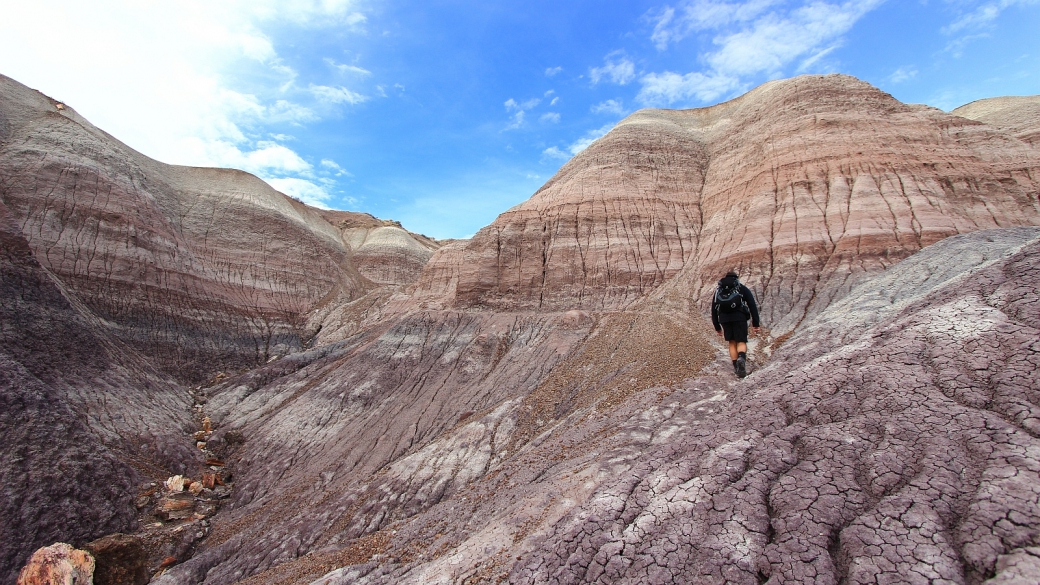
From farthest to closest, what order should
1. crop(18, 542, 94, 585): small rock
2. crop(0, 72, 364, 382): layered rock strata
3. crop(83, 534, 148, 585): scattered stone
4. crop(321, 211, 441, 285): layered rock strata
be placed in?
1. crop(321, 211, 441, 285): layered rock strata
2. crop(0, 72, 364, 382): layered rock strata
3. crop(83, 534, 148, 585): scattered stone
4. crop(18, 542, 94, 585): small rock

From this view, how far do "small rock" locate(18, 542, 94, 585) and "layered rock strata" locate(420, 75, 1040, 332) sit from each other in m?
17.3

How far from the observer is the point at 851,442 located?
4414mm

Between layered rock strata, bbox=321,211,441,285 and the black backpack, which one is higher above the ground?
layered rock strata, bbox=321,211,441,285

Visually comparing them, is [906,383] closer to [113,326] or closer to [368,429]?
[368,429]

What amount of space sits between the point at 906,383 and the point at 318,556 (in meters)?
10.1

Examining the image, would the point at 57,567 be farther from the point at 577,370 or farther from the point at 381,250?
the point at 381,250

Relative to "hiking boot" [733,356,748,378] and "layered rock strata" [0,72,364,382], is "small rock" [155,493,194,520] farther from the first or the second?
"hiking boot" [733,356,748,378]

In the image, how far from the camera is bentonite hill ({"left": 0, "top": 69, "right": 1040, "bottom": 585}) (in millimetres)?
4141

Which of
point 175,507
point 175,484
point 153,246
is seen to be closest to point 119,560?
point 175,507

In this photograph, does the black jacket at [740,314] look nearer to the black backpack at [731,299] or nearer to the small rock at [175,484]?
the black backpack at [731,299]

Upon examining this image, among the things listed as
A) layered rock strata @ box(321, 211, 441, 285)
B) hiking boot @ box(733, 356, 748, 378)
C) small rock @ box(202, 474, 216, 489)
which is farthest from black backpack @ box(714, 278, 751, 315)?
layered rock strata @ box(321, 211, 441, 285)

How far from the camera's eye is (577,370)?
15.4 m

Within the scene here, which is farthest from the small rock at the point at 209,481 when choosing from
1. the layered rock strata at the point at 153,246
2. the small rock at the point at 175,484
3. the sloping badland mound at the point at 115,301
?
the layered rock strata at the point at 153,246

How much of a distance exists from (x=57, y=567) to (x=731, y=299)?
15287mm
